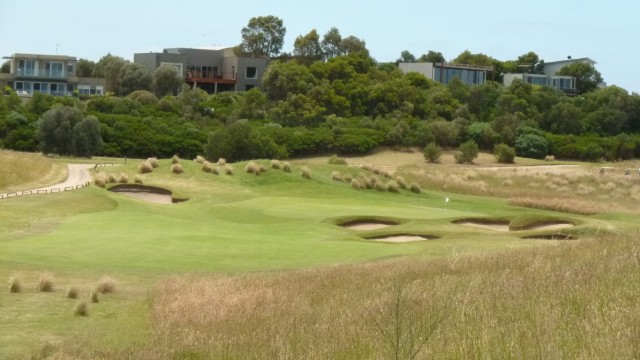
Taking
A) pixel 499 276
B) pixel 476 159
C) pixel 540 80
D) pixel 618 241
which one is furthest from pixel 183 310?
pixel 540 80

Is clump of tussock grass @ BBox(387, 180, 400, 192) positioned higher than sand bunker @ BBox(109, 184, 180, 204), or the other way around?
clump of tussock grass @ BBox(387, 180, 400, 192)

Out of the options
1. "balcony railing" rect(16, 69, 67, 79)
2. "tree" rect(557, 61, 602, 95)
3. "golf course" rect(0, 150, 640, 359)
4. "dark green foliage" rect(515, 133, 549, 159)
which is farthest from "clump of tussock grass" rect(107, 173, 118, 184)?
"tree" rect(557, 61, 602, 95)

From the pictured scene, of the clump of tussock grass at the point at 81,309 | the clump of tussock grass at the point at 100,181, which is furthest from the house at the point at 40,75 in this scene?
the clump of tussock grass at the point at 81,309

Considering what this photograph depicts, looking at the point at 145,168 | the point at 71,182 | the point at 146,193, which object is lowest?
the point at 146,193

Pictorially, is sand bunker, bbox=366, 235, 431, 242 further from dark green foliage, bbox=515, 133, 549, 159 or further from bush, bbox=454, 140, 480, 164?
dark green foliage, bbox=515, 133, 549, 159

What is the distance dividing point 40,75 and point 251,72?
27.8 meters

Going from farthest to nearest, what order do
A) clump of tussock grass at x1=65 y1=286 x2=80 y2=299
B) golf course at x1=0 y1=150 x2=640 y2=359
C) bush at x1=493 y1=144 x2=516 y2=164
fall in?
bush at x1=493 y1=144 x2=516 y2=164 < clump of tussock grass at x1=65 y1=286 x2=80 y2=299 < golf course at x1=0 y1=150 x2=640 y2=359

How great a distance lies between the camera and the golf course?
1112 cm

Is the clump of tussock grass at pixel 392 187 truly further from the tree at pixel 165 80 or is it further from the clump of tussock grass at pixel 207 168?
the tree at pixel 165 80

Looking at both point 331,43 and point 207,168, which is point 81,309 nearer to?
point 207,168

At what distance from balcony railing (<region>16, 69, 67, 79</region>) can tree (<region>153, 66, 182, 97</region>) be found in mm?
10767

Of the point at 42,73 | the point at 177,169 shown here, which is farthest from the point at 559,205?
the point at 42,73

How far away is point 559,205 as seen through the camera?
52.9 metres

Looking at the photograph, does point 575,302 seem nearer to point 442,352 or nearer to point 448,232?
point 442,352
